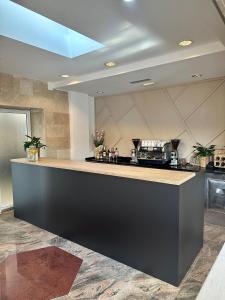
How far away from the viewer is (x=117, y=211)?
231 centimetres

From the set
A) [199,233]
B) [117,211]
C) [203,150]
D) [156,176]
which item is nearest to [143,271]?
[117,211]

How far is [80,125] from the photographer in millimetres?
4848

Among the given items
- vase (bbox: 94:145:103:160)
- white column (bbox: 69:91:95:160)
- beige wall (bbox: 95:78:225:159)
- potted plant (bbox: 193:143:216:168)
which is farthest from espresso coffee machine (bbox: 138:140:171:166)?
white column (bbox: 69:91:95:160)

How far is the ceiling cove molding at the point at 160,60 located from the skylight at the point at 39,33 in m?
0.72

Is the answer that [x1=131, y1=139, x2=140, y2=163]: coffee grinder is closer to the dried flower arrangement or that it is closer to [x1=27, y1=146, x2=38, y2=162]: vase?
the dried flower arrangement

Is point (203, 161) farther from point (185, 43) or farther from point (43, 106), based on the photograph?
point (43, 106)

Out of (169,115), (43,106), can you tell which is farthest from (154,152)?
(43,106)

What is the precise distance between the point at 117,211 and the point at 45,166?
128 cm

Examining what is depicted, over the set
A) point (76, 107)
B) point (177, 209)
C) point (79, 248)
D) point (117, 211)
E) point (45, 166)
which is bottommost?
point (79, 248)

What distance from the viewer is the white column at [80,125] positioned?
471 cm

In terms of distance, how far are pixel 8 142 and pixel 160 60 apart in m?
2.93

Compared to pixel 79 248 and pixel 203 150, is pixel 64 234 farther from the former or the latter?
pixel 203 150

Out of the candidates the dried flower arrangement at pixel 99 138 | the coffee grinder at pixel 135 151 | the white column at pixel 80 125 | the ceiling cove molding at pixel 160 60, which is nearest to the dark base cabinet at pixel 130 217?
the ceiling cove molding at pixel 160 60

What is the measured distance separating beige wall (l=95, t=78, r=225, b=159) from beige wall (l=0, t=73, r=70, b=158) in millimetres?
1077
